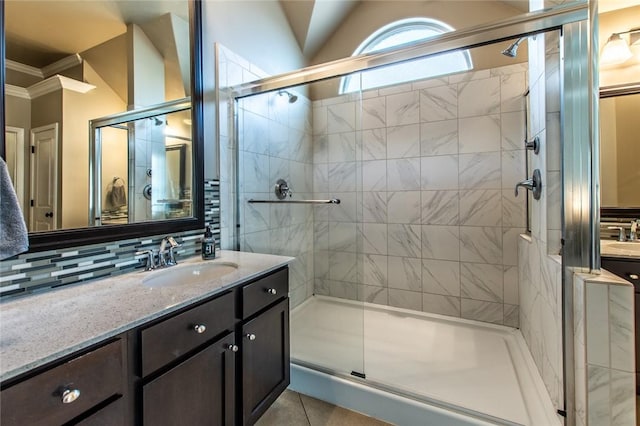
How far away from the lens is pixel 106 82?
1.22 meters

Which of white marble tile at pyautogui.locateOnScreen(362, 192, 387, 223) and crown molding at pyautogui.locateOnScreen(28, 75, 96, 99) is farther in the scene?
white marble tile at pyautogui.locateOnScreen(362, 192, 387, 223)

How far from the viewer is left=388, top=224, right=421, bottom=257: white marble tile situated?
2.61 metres

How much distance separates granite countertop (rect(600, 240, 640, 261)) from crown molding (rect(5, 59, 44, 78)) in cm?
264

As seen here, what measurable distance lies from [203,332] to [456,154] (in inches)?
92.1

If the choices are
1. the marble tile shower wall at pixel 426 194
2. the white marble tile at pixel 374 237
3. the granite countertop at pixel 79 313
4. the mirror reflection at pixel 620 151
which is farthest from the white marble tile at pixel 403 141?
the granite countertop at pixel 79 313

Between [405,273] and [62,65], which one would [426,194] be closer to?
[405,273]

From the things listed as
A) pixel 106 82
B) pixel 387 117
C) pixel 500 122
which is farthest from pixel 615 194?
pixel 106 82

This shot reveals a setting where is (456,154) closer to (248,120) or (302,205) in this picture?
(302,205)

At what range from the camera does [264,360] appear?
52.3 inches

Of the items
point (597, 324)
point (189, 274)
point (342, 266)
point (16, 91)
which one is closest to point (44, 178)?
point (16, 91)

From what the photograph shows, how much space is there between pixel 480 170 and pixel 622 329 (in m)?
1.53

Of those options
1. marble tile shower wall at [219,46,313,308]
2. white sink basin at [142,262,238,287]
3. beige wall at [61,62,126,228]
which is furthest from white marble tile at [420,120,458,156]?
beige wall at [61,62,126,228]

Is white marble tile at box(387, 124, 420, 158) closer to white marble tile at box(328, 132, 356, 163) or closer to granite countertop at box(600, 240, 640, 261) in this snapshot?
white marble tile at box(328, 132, 356, 163)

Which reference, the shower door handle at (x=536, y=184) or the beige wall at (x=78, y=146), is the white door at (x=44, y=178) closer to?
the beige wall at (x=78, y=146)
